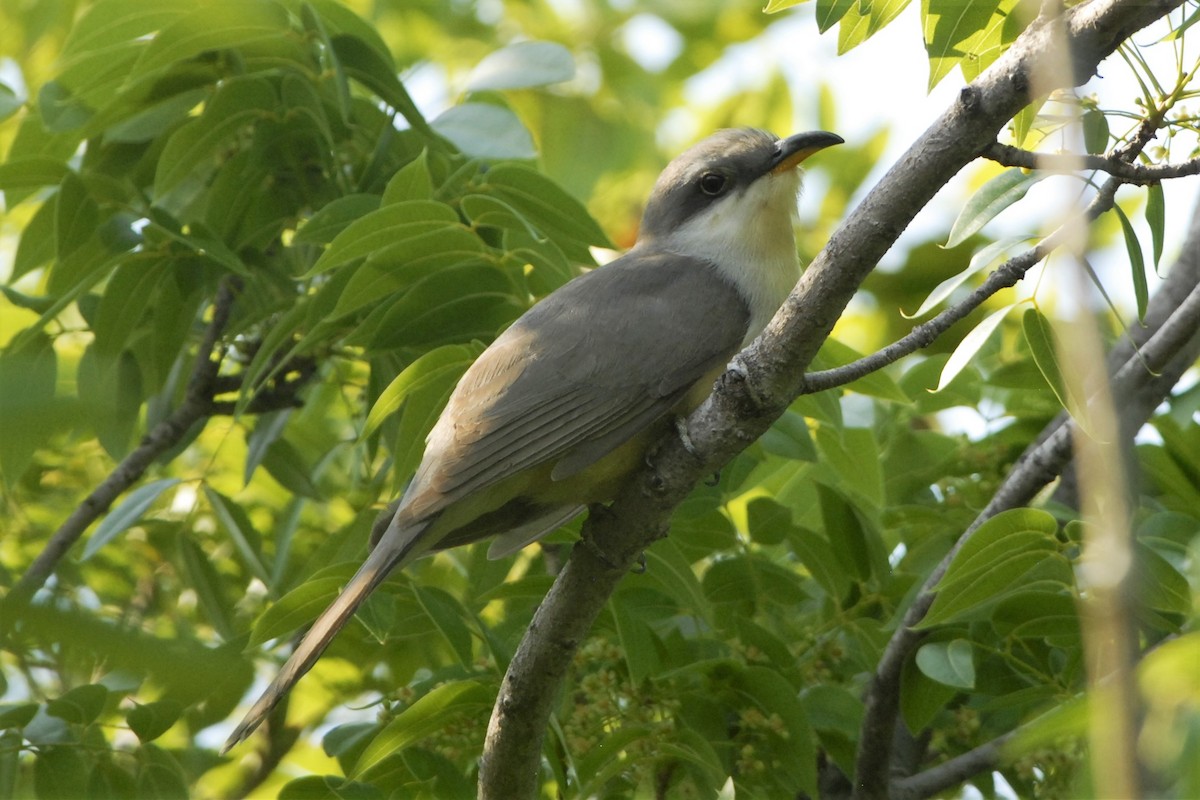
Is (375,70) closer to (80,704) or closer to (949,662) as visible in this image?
(80,704)

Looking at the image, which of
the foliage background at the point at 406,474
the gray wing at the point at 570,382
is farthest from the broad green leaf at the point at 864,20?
the gray wing at the point at 570,382

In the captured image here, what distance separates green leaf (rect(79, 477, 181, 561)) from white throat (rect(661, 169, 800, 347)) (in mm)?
2194

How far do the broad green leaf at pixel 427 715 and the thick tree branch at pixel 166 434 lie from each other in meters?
1.67

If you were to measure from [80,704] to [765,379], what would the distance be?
219 centimetres

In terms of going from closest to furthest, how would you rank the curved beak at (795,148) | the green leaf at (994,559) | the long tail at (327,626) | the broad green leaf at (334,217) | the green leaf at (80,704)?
the green leaf at (994,559)
the long tail at (327,626)
the green leaf at (80,704)
the broad green leaf at (334,217)
the curved beak at (795,148)

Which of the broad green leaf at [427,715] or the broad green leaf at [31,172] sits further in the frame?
the broad green leaf at [31,172]

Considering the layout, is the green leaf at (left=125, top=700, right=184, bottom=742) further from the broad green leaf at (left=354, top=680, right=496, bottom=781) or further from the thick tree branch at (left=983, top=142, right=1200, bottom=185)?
the thick tree branch at (left=983, top=142, right=1200, bottom=185)

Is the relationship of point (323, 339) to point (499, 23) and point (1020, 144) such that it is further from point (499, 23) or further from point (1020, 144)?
point (499, 23)

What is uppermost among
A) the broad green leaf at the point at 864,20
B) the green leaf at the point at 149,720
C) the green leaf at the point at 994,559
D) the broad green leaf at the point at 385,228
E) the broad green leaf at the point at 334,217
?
the broad green leaf at the point at 864,20

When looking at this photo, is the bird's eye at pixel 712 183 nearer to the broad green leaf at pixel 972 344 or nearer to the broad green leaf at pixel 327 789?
the broad green leaf at pixel 972 344

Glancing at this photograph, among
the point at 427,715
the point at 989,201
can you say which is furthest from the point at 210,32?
the point at 989,201

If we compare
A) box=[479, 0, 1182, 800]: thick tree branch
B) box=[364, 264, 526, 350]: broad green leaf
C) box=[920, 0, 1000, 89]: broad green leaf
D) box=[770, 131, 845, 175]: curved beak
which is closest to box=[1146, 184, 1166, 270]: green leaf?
box=[479, 0, 1182, 800]: thick tree branch

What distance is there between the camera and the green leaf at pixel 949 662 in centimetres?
366

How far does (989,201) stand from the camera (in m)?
3.15
